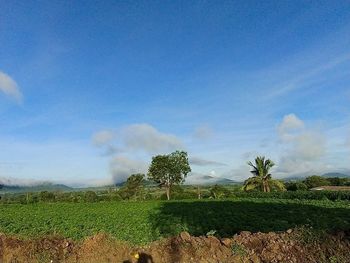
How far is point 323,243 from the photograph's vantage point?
11.5m

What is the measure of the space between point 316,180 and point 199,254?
266ft

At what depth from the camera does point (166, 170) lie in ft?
275

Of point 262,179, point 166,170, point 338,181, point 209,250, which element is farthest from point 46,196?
point 209,250

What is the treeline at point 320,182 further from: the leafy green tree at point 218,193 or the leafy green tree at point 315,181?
the leafy green tree at point 218,193

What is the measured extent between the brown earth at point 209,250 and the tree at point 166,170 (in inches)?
2755

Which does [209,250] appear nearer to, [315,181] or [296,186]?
[296,186]

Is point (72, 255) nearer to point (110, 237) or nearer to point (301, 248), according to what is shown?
point (110, 237)

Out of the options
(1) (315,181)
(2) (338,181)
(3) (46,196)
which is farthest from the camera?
(1) (315,181)

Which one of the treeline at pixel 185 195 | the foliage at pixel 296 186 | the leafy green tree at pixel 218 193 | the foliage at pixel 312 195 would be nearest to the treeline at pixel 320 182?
the foliage at pixel 296 186

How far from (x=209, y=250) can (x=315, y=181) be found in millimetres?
80392

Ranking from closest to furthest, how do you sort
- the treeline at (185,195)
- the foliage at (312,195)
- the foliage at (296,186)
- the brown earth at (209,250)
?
1. the brown earth at (209,250)
2. the foliage at (312,195)
3. the treeline at (185,195)
4. the foliage at (296,186)

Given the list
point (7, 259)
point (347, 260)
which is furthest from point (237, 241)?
point (7, 259)

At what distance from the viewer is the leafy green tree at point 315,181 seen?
84.7 m

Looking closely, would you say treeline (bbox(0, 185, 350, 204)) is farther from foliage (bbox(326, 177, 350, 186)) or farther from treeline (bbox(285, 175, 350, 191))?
foliage (bbox(326, 177, 350, 186))
